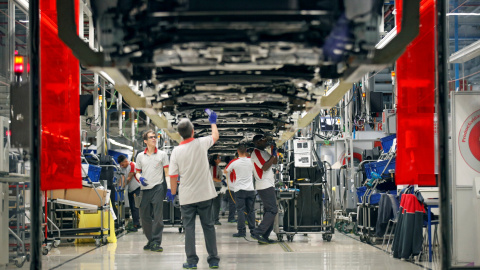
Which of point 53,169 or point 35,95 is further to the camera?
point 53,169

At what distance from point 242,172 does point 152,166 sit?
2076mm

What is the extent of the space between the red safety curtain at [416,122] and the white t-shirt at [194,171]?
217cm

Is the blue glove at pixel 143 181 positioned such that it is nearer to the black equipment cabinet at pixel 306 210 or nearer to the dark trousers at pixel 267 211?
the dark trousers at pixel 267 211

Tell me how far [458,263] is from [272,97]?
3.21 m

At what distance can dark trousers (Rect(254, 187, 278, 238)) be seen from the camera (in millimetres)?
9773

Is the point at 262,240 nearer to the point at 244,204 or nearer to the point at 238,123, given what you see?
the point at 244,204

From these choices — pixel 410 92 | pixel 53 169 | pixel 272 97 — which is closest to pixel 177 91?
pixel 272 97

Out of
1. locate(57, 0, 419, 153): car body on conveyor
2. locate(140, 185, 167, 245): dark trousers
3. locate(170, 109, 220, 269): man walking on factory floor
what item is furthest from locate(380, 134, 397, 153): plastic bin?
locate(57, 0, 419, 153): car body on conveyor

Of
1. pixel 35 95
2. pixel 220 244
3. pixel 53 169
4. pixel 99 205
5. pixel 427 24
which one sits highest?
pixel 427 24

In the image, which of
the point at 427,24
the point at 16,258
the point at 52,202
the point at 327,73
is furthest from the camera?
the point at 52,202

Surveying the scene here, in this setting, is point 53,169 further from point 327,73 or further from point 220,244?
point 220,244

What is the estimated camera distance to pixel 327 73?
437 centimetres

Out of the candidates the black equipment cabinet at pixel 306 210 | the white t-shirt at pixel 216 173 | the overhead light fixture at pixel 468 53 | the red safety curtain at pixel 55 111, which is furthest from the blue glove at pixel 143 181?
the white t-shirt at pixel 216 173

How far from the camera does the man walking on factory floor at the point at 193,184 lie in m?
6.66
